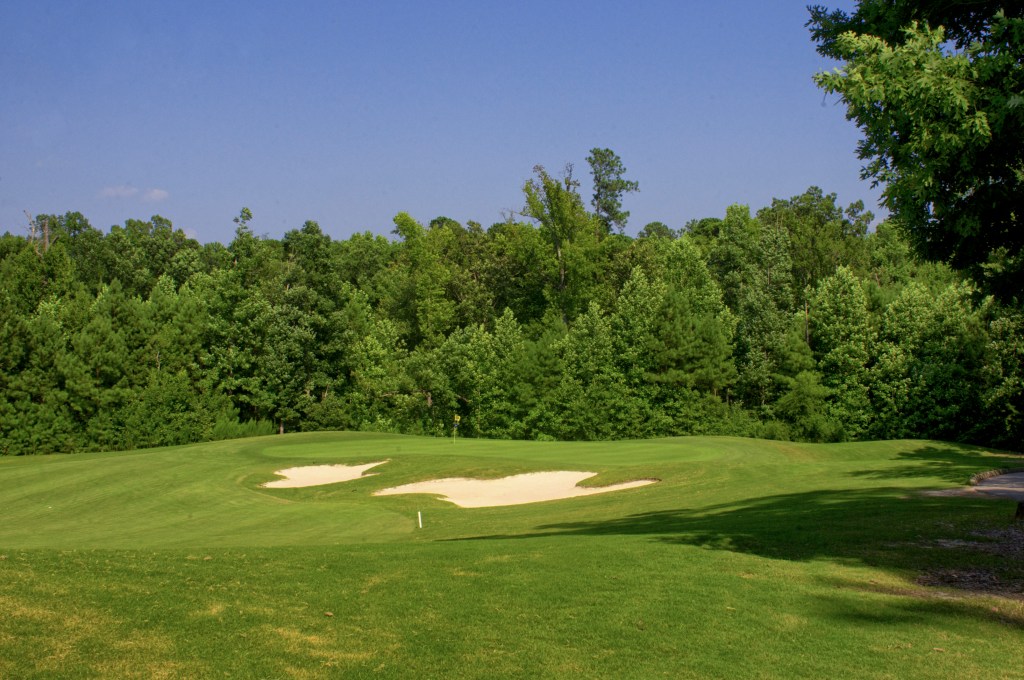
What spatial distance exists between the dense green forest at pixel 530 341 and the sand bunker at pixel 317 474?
2817 centimetres

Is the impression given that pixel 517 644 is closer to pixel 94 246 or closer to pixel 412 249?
pixel 412 249

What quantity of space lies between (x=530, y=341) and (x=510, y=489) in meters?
38.2

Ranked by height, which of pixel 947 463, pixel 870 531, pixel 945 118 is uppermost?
pixel 945 118

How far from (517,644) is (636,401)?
49.8 meters

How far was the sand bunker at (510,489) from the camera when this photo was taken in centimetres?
2570

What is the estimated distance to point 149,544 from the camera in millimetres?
18266

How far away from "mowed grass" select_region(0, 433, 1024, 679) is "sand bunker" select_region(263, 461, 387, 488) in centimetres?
865

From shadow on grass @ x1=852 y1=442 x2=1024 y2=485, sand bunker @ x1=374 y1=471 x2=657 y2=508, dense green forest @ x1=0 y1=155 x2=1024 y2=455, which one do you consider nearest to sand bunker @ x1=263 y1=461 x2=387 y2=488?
sand bunker @ x1=374 y1=471 x2=657 y2=508

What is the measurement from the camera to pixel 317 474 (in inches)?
1262

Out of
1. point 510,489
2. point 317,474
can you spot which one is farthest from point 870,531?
point 317,474

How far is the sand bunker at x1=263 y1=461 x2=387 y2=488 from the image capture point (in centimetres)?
3008

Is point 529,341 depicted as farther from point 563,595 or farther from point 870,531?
point 563,595

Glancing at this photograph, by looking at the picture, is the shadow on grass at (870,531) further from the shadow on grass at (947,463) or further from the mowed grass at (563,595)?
the shadow on grass at (947,463)

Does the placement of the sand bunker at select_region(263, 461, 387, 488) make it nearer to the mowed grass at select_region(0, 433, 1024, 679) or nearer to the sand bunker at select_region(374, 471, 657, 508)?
the sand bunker at select_region(374, 471, 657, 508)
